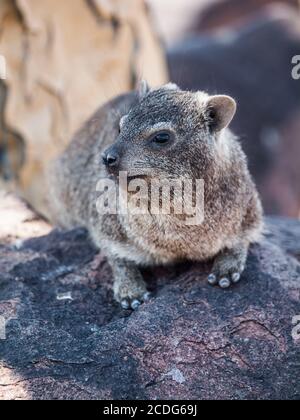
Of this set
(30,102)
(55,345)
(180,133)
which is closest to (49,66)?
(30,102)

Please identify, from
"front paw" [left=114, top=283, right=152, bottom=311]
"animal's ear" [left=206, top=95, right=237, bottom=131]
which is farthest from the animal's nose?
"front paw" [left=114, top=283, right=152, bottom=311]

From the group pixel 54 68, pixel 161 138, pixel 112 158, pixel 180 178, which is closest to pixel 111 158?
pixel 112 158

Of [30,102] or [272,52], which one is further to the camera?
[272,52]

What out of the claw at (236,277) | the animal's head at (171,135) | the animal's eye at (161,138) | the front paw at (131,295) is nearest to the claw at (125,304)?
the front paw at (131,295)

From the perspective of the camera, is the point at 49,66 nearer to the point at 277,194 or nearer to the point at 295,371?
the point at 277,194

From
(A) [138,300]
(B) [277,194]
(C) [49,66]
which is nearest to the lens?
(A) [138,300]

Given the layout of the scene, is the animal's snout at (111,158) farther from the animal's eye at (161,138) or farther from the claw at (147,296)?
the claw at (147,296)

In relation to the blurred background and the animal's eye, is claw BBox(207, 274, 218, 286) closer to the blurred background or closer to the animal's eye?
the animal's eye
